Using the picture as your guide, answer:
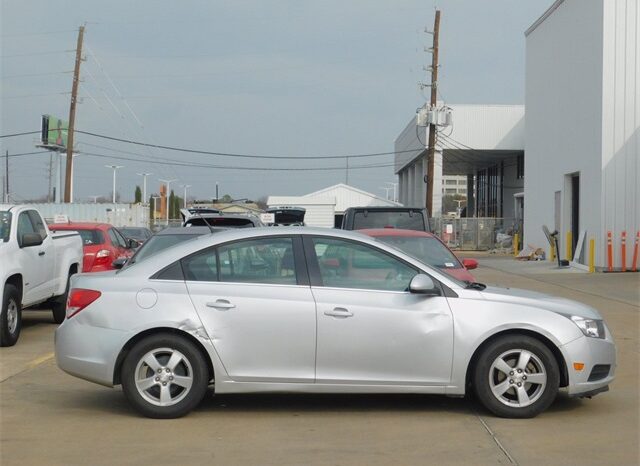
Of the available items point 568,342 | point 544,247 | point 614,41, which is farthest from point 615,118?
point 568,342

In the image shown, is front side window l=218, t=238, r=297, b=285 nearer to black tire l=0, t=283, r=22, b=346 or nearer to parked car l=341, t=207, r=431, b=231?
black tire l=0, t=283, r=22, b=346

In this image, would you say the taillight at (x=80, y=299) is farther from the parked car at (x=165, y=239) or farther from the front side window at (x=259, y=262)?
the parked car at (x=165, y=239)

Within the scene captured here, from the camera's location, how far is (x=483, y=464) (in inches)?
228

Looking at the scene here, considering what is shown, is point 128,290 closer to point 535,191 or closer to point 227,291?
point 227,291

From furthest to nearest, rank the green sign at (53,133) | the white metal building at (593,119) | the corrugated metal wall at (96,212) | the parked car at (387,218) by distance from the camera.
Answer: the green sign at (53,133) → the corrugated metal wall at (96,212) → the white metal building at (593,119) → the parked car at (387,218)

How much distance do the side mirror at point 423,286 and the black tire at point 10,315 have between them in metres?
6.06

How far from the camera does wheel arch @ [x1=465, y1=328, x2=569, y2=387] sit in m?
7.00

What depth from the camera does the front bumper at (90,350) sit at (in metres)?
6.92

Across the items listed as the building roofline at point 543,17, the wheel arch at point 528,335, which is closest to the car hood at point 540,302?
the wheel arch at point 528,335

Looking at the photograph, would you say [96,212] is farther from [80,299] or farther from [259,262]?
[259,262]

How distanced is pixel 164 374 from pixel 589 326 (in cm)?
354

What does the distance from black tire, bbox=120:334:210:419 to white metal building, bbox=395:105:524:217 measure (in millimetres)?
45920

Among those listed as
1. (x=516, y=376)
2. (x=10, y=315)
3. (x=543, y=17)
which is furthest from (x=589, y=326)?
(x=543, y=17)

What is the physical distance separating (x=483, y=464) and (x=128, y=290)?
10.3 feet
